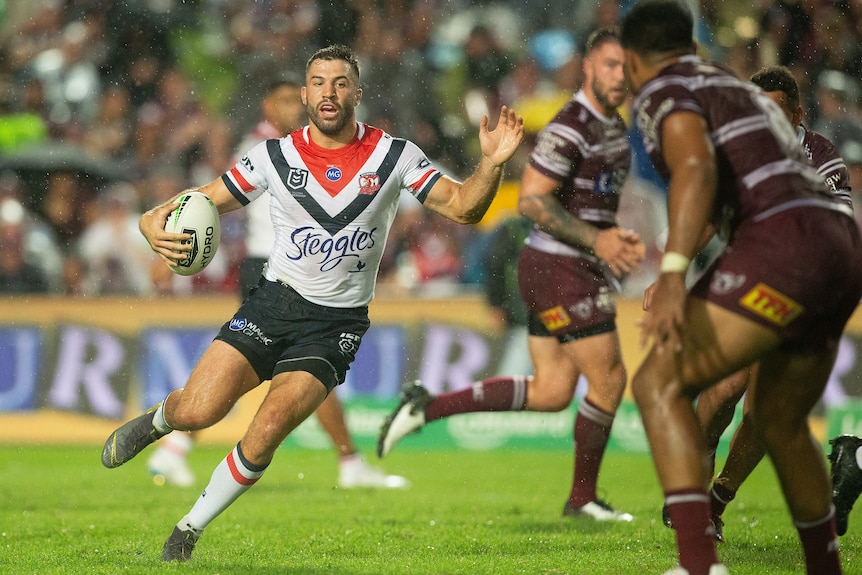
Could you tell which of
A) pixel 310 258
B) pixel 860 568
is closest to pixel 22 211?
pixel 310 258

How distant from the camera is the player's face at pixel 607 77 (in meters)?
7.35

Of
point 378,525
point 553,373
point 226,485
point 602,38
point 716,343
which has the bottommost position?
point 378,525

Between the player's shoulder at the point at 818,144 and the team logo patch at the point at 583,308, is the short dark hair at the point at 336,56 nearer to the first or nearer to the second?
the team logo patch at the point at 583,308

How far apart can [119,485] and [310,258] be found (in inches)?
157

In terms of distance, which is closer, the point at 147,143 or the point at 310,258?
the point at 310,258

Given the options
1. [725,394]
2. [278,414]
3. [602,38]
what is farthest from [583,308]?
[278,414]

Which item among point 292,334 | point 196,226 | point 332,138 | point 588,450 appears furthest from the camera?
point 588,450

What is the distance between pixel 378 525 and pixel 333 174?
2.31 meters

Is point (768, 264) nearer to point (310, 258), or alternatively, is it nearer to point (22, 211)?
point (310, 258)

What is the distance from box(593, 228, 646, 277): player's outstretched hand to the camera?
594 centimetres

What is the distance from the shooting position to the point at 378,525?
Result: 7.24m

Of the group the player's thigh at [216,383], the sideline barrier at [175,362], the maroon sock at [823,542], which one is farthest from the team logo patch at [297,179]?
the sideline barrier at [175,362]

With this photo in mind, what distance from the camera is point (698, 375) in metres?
4.48

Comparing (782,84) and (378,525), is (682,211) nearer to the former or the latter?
(782,84)
